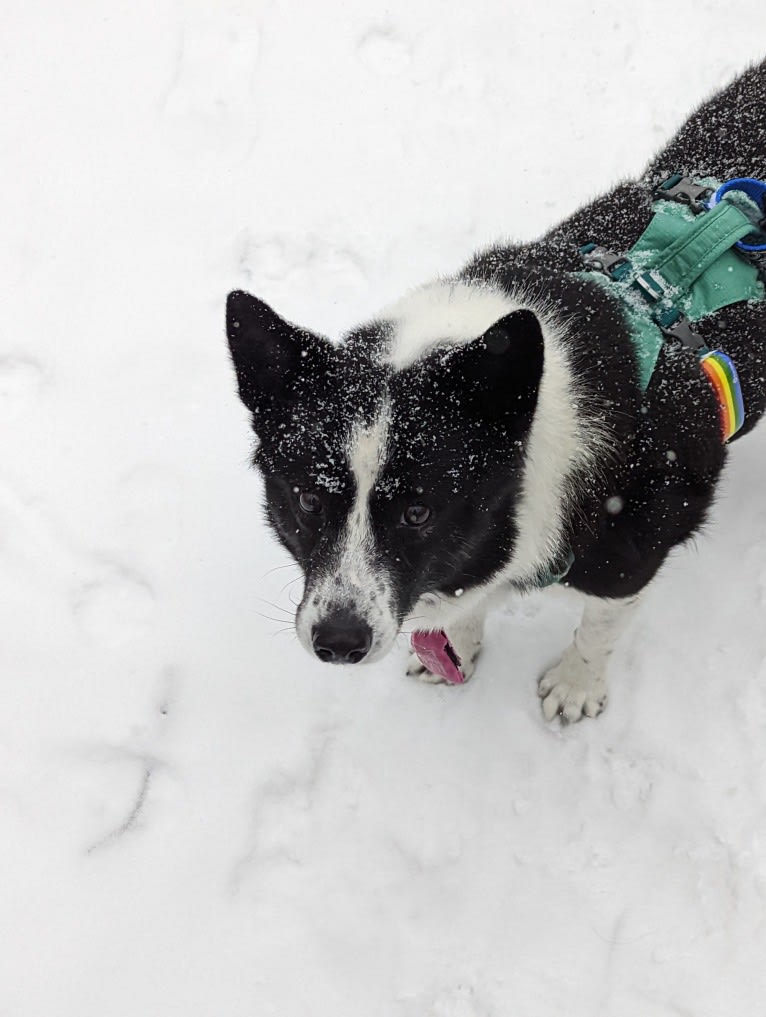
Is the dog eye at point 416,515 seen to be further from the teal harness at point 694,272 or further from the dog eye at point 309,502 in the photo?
the teal harness at point 694,272

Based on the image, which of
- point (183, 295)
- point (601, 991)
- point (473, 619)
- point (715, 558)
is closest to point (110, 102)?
point (183, 295)

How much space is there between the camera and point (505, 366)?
1968 millimetres

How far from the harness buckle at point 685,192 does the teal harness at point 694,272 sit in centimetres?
4

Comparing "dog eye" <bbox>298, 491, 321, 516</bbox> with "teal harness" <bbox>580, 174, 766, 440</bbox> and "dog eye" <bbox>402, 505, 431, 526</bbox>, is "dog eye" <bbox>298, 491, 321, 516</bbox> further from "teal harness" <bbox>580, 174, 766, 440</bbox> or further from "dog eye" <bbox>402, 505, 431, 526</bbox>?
"teal harness" <bbox>580, 174, 766, 440</bbox>

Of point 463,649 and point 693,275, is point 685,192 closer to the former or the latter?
point 693,275

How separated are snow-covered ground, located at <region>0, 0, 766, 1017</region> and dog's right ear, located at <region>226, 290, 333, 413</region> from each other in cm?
142

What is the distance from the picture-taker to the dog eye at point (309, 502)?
2137 millimetres

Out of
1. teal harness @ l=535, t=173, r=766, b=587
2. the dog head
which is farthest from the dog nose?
teal harness @ l=535, t=173, r=766, b=587

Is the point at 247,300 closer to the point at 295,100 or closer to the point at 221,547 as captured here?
the point at 221,547

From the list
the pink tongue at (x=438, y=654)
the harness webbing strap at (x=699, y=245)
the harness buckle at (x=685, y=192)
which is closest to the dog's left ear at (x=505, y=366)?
the harness webbing strap at (x=699, y=245)

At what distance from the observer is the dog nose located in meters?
2.07

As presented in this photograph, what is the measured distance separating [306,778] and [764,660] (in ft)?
6.07

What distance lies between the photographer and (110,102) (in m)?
4.75

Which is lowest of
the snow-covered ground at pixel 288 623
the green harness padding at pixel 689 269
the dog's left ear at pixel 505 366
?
the snow-covered ground at pixel 288 623
